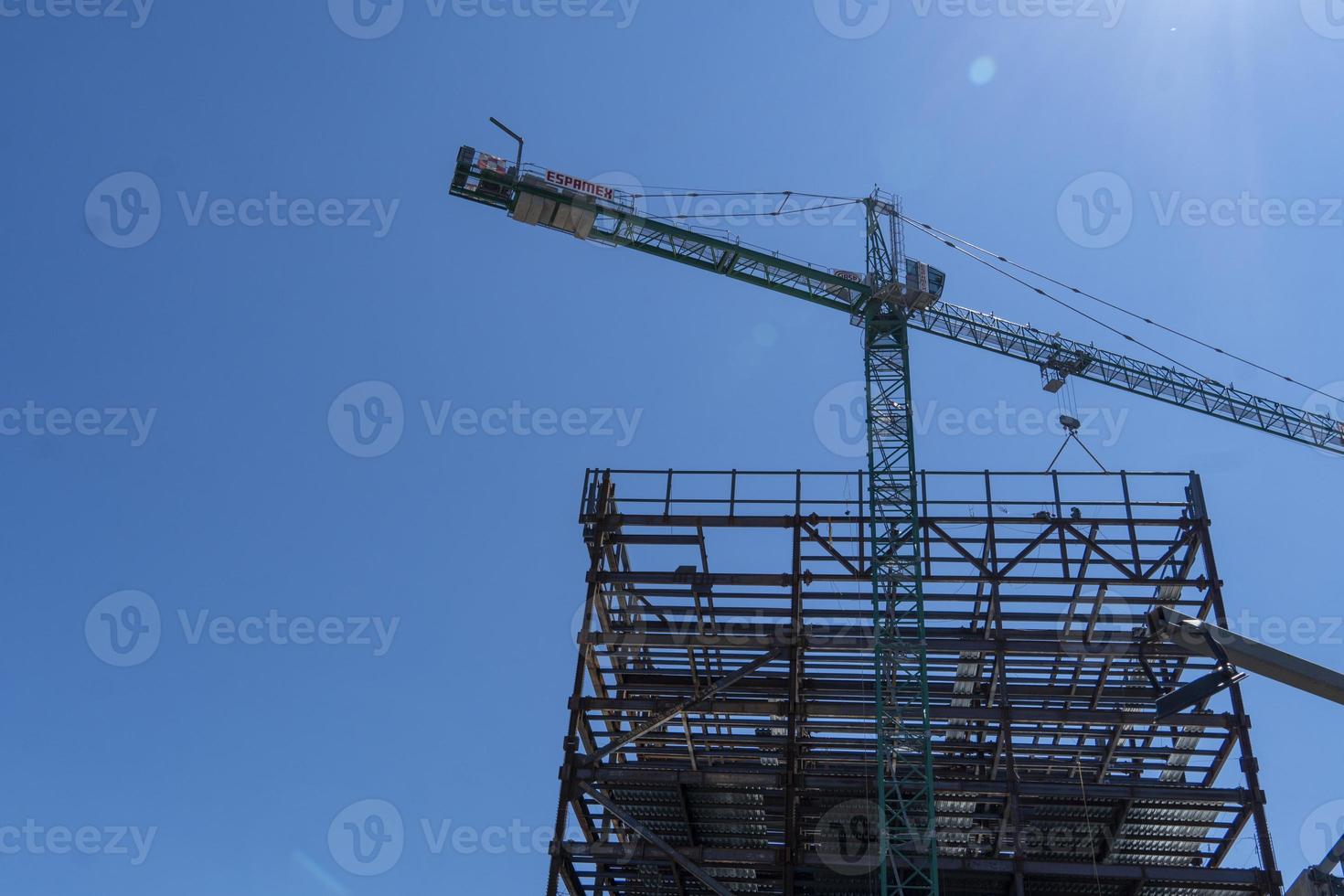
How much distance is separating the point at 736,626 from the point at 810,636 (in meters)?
1.77

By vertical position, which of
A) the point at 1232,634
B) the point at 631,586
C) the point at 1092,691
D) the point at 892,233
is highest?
the point at 892,233

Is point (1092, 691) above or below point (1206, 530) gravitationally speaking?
below

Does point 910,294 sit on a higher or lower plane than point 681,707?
higher

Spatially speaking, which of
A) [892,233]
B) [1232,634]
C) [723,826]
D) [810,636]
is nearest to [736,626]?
[810,636]

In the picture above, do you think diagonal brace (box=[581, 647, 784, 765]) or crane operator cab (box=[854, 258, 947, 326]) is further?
crane operator cab (box=[854, 258, 947, 326])

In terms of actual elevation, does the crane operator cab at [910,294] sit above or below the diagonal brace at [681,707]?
above

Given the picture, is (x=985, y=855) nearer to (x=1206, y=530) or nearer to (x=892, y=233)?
(x=1206, y=530)

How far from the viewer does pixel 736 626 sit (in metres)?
28.2

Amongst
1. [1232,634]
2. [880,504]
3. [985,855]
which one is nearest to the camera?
Answer: [1232,634]

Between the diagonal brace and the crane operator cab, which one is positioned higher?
the crane operator cab

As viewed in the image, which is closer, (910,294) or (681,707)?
(681,707)

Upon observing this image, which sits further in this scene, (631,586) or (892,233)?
(892,233)

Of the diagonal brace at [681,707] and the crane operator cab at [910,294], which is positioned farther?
the crane operator cab at [910,294]

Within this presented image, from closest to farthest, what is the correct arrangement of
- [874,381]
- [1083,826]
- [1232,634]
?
[1232,634] < [1083,826] < [874,381]
